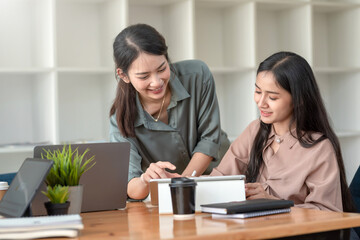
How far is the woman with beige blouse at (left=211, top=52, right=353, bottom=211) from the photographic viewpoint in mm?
1972

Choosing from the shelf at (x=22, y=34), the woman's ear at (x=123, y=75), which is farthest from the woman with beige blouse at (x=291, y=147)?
the shelf at (x=22, y=34)

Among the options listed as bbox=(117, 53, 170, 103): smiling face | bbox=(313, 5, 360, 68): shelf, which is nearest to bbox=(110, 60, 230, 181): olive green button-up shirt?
bbox=(117, 53, 170, 103): smiling face

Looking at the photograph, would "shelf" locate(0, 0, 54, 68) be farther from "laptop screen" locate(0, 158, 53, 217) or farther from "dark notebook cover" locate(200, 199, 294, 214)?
"dark notebook cover" locate(200, 199, 294, 214)

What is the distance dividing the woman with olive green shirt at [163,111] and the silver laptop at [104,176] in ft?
1.10

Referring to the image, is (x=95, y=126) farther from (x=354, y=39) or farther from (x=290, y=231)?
(x=290, y=231)

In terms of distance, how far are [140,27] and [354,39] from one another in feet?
8.68

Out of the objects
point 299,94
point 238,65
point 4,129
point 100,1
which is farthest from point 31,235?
point 238,65

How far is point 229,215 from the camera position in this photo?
5.15 ft

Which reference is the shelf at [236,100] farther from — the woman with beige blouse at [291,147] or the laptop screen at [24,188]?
the laptop screen at [24,188]

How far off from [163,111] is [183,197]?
0.99 meters

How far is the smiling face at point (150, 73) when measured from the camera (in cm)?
223

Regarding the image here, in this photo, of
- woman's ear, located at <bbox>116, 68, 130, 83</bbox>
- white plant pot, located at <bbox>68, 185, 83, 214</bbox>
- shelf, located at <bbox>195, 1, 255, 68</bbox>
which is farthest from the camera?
shelf, located at <bbox>195, 1, 255, 68</bbox>

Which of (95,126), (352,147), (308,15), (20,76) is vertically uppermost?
(308,15)

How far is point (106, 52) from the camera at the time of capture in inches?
147
